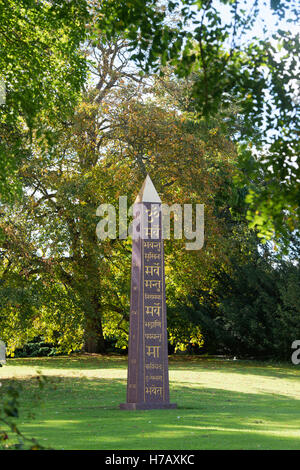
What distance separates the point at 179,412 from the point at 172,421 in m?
1.55

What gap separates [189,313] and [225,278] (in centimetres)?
195

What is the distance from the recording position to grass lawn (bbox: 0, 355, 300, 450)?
26.1ft

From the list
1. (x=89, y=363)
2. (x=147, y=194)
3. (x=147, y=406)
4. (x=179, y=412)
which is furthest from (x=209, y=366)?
(x=147, y=194)

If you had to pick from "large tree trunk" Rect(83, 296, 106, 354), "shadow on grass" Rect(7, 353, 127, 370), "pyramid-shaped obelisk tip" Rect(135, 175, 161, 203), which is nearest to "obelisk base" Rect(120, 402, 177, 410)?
"pyramid-shaped obelisk tip" Rect(135, 175, 161, 203)

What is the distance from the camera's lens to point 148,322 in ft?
40.7

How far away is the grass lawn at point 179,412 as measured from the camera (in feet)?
26.1

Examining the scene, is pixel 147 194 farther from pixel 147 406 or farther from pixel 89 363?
pixel 89 363

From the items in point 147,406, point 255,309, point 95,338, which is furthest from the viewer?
point 95,338

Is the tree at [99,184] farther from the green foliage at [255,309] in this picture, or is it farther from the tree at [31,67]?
the tree at [31,67]

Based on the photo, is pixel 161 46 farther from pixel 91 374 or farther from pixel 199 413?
pixel 91 374

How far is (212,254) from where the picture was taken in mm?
25719

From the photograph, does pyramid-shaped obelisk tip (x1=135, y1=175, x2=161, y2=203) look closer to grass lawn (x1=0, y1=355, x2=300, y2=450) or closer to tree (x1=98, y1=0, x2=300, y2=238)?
grass lawn (x1=0, y1=355, x2=300, y2=450)

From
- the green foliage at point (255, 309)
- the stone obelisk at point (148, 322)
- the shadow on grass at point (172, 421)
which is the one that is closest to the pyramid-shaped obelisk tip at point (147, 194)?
the stone obelisk at point (148, 322)
